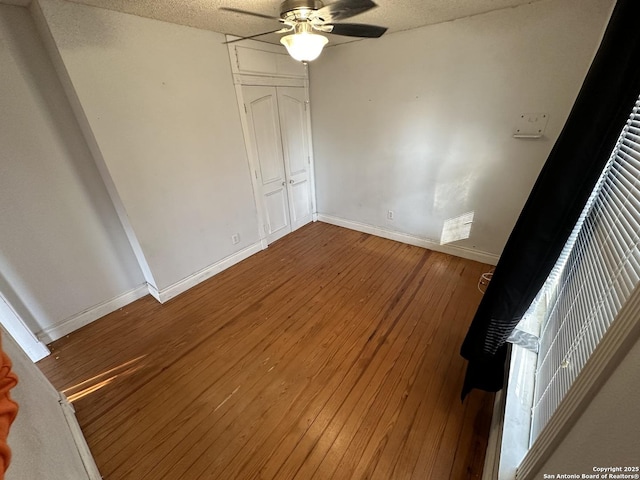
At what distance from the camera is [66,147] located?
74.3 inches

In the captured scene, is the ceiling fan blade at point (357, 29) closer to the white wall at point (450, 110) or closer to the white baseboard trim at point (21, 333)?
the white wall at point (450, 110)

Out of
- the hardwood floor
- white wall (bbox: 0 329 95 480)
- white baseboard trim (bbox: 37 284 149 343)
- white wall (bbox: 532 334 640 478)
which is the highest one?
white wall (bbox: 532 334 640 478)

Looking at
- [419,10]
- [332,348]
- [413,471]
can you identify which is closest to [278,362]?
[332,348]

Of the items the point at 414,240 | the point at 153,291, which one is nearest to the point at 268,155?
the point at 153,291

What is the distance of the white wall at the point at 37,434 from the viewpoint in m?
0.78

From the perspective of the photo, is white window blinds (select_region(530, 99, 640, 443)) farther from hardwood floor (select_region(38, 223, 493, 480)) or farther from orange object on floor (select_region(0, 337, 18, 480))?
orange object on floor (select_region(0, 337, 18, 480))

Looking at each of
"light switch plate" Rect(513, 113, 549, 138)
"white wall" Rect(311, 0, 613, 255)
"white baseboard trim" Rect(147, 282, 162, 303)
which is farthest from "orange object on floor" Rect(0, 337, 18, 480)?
"light switch plate" Rect(513, 113, 549, 138)

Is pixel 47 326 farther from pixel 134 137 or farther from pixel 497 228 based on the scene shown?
pixel 497 228

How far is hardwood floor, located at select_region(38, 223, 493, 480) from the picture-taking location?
1.34 meters

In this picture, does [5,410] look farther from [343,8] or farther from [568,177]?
[343,8]

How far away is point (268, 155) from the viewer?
3.09 metres

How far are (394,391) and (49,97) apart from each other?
3.06 meters

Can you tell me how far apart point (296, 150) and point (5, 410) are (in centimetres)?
326

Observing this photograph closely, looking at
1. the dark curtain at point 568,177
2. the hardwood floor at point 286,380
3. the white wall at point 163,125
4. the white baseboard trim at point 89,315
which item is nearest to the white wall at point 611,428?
the dark curtain at point 568,177
